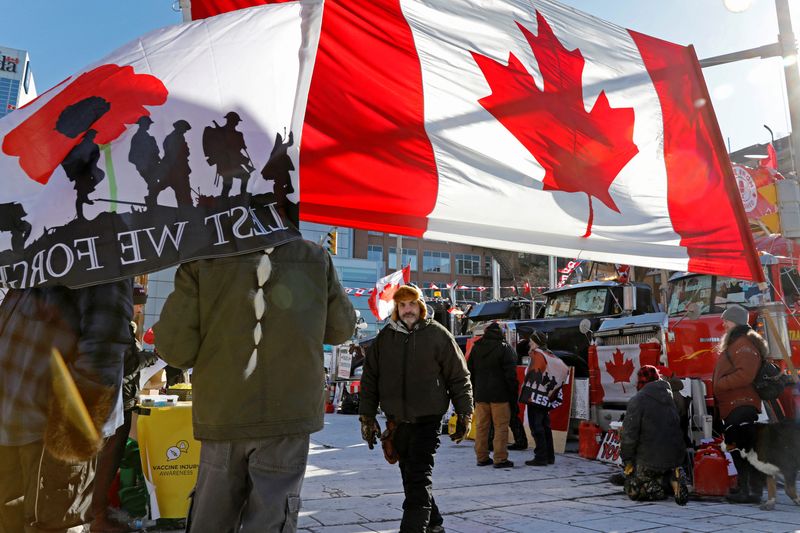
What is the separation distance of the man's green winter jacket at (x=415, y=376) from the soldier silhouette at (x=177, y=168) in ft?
8.28

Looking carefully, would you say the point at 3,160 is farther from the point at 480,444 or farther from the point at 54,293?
the point at 480,444

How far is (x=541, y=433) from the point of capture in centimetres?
861

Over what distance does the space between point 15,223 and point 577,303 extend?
1209 centimetres

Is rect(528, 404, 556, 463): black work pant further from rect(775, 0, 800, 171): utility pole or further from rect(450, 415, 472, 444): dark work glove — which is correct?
rect(775, 0, 800, 171): utility pole

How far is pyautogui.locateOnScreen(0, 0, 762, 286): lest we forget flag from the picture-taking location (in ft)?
7.99

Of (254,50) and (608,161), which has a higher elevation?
(254,50)

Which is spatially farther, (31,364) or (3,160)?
(31,364)

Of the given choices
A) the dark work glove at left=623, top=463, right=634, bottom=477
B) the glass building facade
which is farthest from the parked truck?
the glass building facade

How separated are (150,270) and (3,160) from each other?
2.91ft

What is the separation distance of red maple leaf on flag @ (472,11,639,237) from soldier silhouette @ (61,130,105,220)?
206cm

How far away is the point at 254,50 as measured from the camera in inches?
114

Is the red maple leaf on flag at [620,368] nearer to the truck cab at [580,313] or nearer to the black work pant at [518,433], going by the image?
the black work pant at [518,433]

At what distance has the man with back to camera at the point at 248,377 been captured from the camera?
241 cm

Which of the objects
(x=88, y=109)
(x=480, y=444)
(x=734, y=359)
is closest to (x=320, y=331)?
(x=88, y=109)
